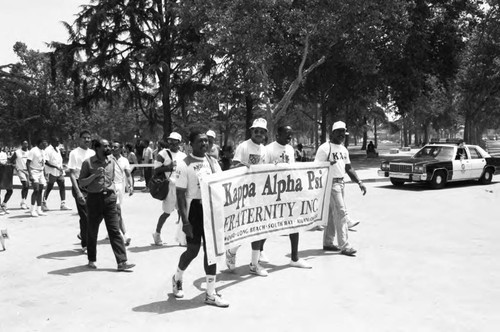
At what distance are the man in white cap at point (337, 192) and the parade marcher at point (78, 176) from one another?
3669mm

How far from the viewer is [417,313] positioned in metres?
5.05

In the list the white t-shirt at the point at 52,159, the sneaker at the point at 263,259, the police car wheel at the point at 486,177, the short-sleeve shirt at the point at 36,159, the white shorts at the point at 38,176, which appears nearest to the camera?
the sneaker at the point at 263,259

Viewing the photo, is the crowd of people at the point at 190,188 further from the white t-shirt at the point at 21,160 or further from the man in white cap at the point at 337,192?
the white t-shirt at the point at 21,160

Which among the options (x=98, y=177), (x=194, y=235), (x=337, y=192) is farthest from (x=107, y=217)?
(x=337, y=192)

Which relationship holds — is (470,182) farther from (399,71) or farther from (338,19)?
(399,71)

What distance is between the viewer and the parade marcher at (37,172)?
39.7 feet

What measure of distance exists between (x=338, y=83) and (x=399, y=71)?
4907 mm

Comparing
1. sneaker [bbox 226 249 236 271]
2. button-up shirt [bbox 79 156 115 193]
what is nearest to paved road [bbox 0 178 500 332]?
sneaker [bbox 226 249 236 271]

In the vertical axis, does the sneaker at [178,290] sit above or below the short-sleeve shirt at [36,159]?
below

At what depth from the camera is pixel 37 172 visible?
40.2 ft

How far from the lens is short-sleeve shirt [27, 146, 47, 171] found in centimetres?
1231

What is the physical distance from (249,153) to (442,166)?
1245 centimetres

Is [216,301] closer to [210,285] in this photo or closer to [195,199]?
[210,285]

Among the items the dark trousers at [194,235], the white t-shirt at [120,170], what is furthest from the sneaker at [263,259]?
the white t-shirt at [120,170]
